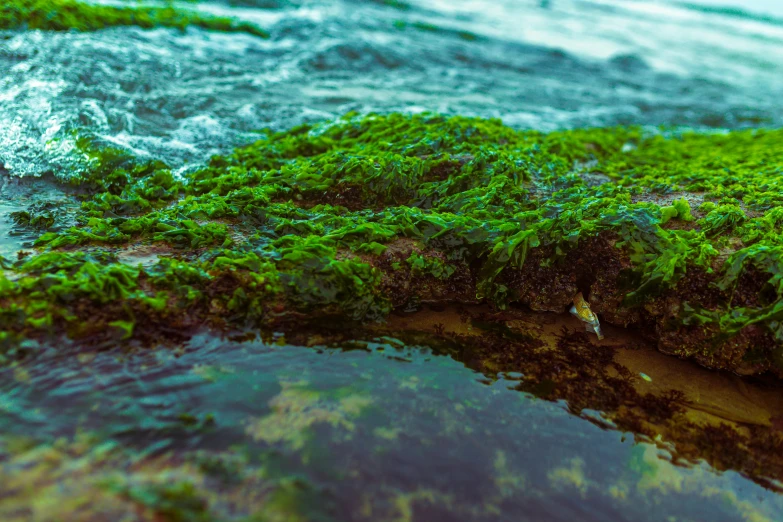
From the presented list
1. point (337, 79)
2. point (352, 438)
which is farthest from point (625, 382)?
point (337, 79)

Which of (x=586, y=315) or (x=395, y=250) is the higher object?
(x=395, y=250)

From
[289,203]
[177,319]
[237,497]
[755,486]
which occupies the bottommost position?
[755,486]

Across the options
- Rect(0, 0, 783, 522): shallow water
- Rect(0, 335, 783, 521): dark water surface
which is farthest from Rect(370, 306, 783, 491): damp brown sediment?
Rect(0, 335, 783, 521): dark water surface

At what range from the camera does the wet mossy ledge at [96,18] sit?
27.5 ft

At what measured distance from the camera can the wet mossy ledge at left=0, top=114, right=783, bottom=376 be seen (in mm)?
3408

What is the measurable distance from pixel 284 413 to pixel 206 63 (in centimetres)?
817

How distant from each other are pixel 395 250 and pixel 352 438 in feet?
5.38

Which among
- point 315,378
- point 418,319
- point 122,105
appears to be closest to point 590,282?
point 418,319

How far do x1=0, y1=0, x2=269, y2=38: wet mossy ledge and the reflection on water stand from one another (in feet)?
26.8

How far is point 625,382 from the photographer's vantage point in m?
3.50

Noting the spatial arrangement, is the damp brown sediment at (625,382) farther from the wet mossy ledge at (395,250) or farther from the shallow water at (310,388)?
the wet mossy ledge at (395,250)

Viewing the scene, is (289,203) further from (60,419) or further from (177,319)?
(60,419)

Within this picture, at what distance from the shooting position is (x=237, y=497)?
2.39m

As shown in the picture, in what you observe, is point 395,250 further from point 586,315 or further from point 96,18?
point 96,18
